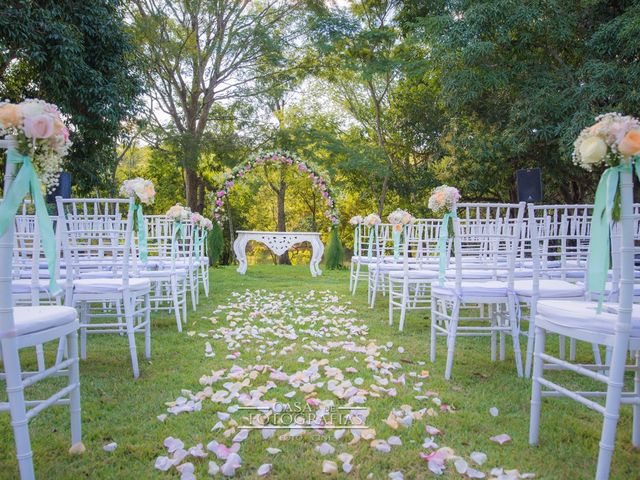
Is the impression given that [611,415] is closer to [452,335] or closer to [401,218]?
[452,335]

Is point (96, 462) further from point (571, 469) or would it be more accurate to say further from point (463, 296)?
point (463, 296)

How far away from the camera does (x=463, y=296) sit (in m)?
2.93

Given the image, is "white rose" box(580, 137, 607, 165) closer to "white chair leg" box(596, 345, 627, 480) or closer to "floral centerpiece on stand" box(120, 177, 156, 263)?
"white chair leg" box(596, 345, 627, 480)

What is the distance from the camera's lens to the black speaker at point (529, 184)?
304 inches

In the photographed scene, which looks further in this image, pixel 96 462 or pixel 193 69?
pixel 193 69

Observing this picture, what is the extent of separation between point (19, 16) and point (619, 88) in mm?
9831

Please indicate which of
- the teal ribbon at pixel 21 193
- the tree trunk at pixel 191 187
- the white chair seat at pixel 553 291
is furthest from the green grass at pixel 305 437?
the tree trunk at pixel 191 187

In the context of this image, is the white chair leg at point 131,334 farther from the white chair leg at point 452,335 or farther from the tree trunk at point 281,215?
the tree trunk at point 281,215

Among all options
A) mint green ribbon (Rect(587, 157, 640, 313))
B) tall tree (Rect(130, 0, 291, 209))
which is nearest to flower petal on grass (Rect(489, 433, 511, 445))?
mint green ribbon (Rect(587, 157, 640, 313))

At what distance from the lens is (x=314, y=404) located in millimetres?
2445

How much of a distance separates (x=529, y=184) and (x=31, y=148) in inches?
308

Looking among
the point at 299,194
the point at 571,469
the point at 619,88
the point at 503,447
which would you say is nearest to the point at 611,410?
the point at 571,469

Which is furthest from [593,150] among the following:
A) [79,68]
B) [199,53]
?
[199,53]

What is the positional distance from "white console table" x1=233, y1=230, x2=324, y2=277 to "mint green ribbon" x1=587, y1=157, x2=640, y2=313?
25.6 feet
